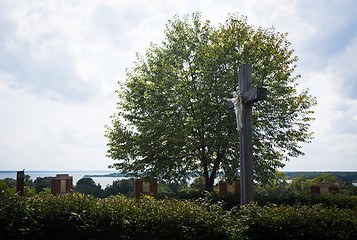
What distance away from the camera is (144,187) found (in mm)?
12594

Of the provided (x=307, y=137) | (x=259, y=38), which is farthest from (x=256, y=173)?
(x=259, y=38)

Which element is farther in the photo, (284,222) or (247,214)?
(247,214)

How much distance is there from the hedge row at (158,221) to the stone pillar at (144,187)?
595 centimetres

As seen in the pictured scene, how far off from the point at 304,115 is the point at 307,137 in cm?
109

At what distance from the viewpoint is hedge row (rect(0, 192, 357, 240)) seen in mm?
5211

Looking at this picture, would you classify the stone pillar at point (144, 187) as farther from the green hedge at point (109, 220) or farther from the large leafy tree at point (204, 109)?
the green hedge at point (109, 220)

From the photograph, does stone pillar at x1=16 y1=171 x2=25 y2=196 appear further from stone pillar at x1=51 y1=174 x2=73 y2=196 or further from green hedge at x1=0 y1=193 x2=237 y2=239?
green hedge at x1=0 y1=193 x2=237 y2=239

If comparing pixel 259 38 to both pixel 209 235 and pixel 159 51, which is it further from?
pixel 209 235

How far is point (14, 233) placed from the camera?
5.99m

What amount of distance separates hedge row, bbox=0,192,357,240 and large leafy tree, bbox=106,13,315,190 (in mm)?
6175

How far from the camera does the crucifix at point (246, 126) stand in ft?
24.7

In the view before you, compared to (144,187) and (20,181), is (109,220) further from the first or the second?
(20,181)

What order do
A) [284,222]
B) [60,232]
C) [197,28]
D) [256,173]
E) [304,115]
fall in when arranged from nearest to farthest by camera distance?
[284,222], [60,232], [256,173], [304,115], [197,28]

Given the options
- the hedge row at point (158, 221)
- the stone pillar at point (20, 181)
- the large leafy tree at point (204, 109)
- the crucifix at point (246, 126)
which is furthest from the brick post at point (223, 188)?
the stone pillar at point (20, 181)
